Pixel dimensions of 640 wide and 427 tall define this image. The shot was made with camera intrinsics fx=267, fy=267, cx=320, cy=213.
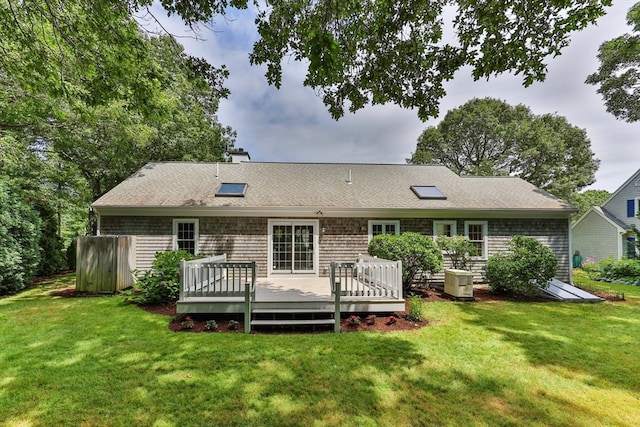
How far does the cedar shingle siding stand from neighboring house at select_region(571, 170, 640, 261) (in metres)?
9.96

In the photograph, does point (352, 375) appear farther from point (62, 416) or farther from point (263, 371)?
point (62, 416)

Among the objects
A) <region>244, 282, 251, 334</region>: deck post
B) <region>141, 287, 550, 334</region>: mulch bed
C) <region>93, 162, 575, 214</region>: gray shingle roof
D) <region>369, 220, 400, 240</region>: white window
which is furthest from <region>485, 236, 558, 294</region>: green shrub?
<region>244, 282, 251, 334</region>: deck post

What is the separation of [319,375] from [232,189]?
307 inches

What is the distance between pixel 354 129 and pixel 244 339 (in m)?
12.8

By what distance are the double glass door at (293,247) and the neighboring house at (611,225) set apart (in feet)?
58.1

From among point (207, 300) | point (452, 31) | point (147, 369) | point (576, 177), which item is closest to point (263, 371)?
point (147, 369)

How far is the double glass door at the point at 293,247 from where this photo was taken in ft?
29.8

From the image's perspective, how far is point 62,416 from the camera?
279cm

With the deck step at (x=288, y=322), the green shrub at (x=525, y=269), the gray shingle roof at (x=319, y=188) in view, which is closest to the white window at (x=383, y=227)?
the gray shingle roof at (x=319, y=188)

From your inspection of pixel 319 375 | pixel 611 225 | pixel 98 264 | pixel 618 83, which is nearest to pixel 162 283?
pixel 98 264

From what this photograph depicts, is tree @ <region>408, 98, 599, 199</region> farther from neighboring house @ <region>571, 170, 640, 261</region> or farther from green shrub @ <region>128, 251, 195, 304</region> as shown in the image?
green shrub @ <region>128, 251, 195, 304</region>

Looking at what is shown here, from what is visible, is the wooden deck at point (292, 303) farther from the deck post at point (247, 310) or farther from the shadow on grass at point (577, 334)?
the shadow on grass at point (577, 334)

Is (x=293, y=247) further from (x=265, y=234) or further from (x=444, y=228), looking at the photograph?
(x=444, y=228)

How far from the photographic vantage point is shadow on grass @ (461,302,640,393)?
152 inches
